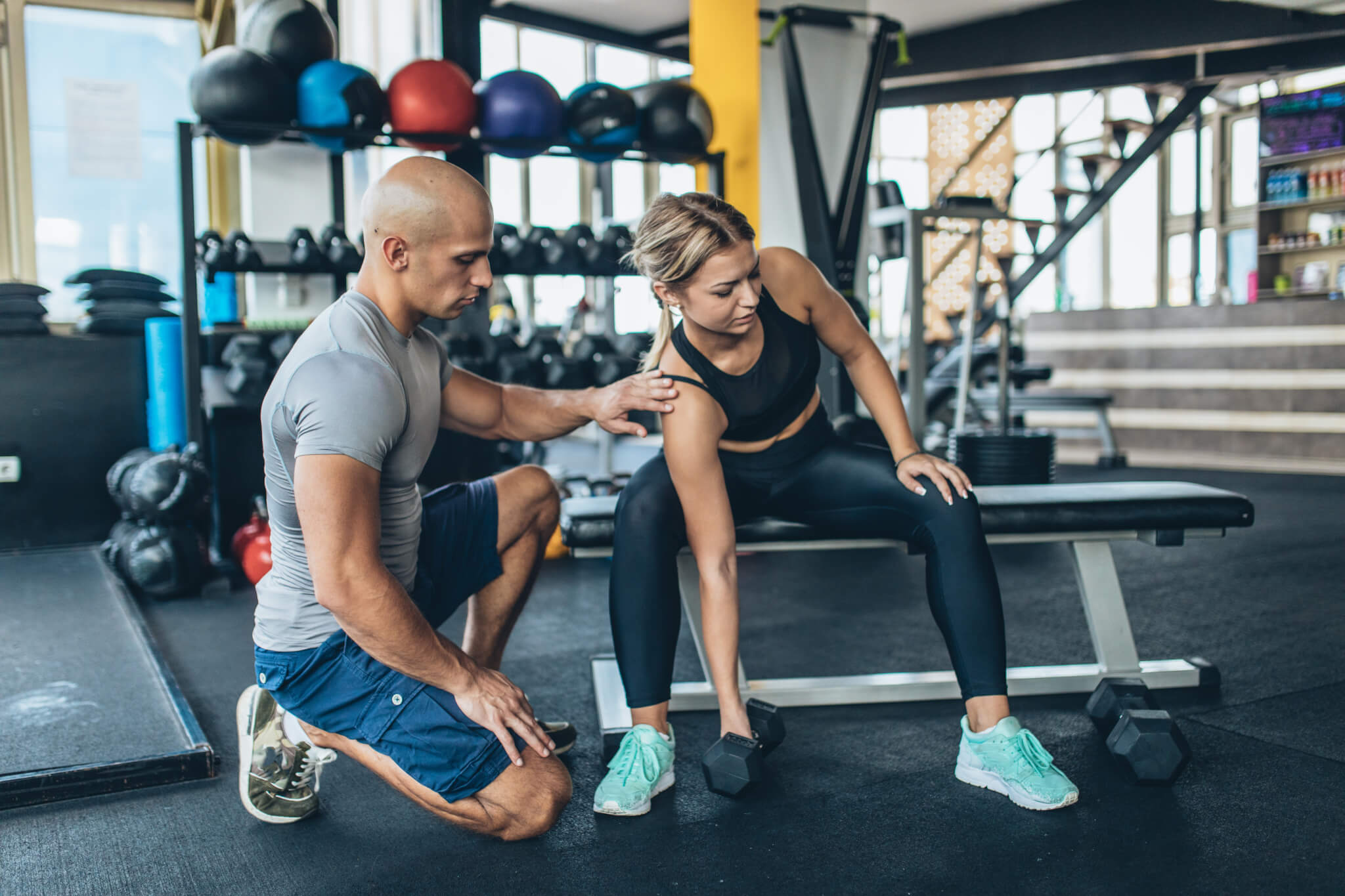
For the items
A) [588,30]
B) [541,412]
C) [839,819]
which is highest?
[588,30]

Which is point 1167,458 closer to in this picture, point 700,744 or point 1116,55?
point 1116,55

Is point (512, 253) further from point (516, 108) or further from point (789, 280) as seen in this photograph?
point (789, 280)

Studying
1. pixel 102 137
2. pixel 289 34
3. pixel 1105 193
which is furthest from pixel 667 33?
pixel 289 34

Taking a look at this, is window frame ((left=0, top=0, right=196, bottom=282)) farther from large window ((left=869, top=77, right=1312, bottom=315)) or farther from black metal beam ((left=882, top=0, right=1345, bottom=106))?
large window ((left=869, top=77, right=1312, bottom=315))

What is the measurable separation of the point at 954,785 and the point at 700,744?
0.46 m

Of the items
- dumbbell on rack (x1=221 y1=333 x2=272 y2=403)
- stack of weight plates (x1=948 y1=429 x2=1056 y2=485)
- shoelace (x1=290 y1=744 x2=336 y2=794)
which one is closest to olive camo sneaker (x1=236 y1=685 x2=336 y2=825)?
shoelace (x1=290 y1=744 x2=336 y2=794)

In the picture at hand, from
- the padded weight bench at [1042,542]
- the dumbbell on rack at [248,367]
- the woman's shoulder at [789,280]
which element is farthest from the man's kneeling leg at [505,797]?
the dumbbell on rack at [248,367]

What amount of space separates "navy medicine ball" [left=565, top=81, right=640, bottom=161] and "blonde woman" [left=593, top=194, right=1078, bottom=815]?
6.45ft

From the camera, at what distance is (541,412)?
5.79 feet

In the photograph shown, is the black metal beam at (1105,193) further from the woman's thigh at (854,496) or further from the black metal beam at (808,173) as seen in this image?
the woman's thigh at (854,496)

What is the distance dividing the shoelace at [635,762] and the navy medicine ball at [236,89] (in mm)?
2580

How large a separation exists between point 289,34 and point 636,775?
2859 millimetres

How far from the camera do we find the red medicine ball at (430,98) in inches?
133

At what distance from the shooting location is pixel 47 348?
→ 3770mm
